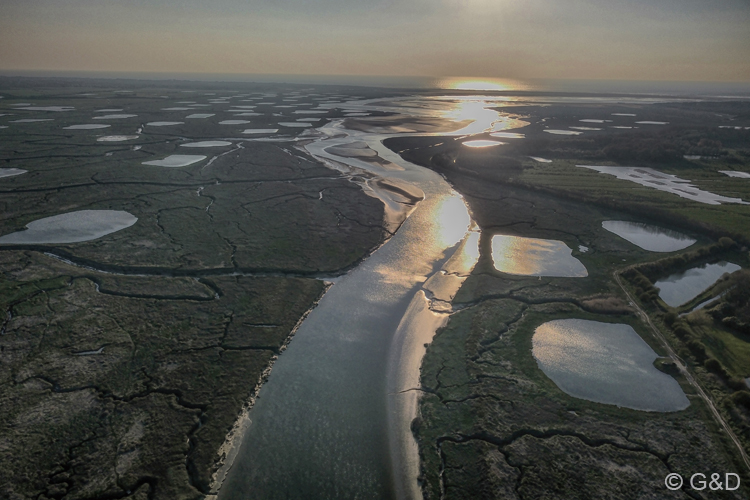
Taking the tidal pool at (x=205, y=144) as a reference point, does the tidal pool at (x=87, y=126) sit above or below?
above

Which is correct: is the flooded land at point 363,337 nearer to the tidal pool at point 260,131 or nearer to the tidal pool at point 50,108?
the tidal pool at point 260,131

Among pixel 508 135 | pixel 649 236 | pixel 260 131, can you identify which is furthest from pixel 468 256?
pixel 508 135

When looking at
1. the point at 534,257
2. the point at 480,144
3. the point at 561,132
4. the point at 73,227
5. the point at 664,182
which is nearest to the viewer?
the point at 534,257

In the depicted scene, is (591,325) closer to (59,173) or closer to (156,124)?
(59,173)

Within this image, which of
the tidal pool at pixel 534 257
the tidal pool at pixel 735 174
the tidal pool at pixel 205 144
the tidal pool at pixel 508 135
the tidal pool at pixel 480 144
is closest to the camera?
the tidal pool at pixel 534 257

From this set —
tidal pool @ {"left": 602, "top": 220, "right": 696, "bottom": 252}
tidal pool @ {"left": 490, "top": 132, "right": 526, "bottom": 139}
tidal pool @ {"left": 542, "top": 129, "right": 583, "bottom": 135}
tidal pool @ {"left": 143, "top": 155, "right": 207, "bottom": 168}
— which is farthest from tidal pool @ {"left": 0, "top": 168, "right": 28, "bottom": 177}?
tidal pool @ {"left": 542, "top": 129, "right": 583, "bottom": 135}

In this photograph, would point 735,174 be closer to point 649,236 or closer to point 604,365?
point 649,236

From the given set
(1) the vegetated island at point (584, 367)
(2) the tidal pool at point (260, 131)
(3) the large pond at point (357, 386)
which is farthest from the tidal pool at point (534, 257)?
(2) the tidal pool at point (260, 131)
